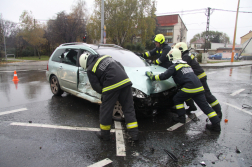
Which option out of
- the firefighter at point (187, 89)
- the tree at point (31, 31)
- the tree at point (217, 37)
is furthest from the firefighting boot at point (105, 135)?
the tree at point (217, 37)

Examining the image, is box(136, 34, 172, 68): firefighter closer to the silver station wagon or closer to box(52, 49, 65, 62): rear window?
the silver station wagon

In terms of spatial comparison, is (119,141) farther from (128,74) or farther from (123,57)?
(123,57)

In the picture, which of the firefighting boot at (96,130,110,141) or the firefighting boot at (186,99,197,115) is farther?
the firefighting boot at (186,99,197,115)

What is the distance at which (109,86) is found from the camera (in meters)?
3.18

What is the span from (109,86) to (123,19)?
2442cm

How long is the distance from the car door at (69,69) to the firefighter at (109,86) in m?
1.76

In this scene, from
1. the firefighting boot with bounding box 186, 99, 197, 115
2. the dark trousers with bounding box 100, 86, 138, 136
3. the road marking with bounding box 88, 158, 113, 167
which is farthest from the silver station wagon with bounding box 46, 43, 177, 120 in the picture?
the road marking with bounding box 88, 158, 113, 167

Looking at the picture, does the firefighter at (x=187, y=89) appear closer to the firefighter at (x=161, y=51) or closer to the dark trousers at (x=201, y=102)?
the dark trousers at (x=201, y=102)

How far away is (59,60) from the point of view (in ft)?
19.2

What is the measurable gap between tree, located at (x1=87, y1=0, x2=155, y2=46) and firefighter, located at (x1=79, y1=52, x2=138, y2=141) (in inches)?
929

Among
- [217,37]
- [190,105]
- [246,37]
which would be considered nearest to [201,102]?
[190,105]

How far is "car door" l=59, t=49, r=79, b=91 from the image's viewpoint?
509 centimetres

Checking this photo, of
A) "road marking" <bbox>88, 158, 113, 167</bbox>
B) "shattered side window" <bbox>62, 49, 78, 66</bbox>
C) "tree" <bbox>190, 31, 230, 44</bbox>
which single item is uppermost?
"tree" <bbox>190, 31, 230, 44</bbox>

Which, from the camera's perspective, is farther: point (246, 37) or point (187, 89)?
point (246, 37)
